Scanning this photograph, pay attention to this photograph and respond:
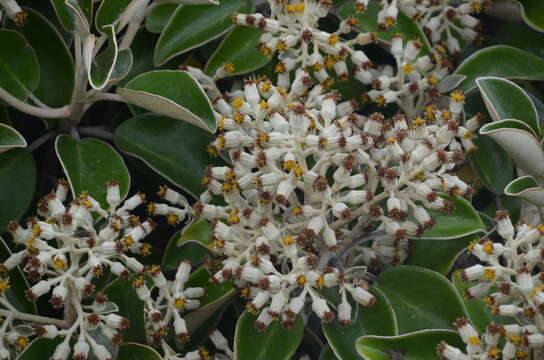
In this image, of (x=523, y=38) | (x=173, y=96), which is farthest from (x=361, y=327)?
(x=523, y=38)

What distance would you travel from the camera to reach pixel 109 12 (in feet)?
6.98

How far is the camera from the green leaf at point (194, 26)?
230 centimetres

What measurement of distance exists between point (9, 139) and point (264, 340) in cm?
79

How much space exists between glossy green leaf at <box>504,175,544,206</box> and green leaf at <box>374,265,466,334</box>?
27 centimetres

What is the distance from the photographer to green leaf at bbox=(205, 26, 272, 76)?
233 centimetres

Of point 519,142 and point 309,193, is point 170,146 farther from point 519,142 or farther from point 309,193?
point 519,142

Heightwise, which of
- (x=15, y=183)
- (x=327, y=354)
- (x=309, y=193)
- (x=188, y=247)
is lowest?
(x=327, y=354)

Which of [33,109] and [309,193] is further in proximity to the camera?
[33,109]

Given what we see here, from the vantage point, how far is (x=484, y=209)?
247cm

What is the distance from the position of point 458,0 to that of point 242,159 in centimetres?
96

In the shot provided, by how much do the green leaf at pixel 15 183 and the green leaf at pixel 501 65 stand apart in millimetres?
1206

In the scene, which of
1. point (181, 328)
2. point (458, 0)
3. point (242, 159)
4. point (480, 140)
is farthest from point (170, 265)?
point (458, 0)

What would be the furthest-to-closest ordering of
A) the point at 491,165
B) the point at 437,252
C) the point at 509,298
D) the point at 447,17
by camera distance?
the point at 447,17 < the point at 491,165 < the point at 437,252 < the point at 509,298

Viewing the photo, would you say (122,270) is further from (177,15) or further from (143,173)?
(177,15)
